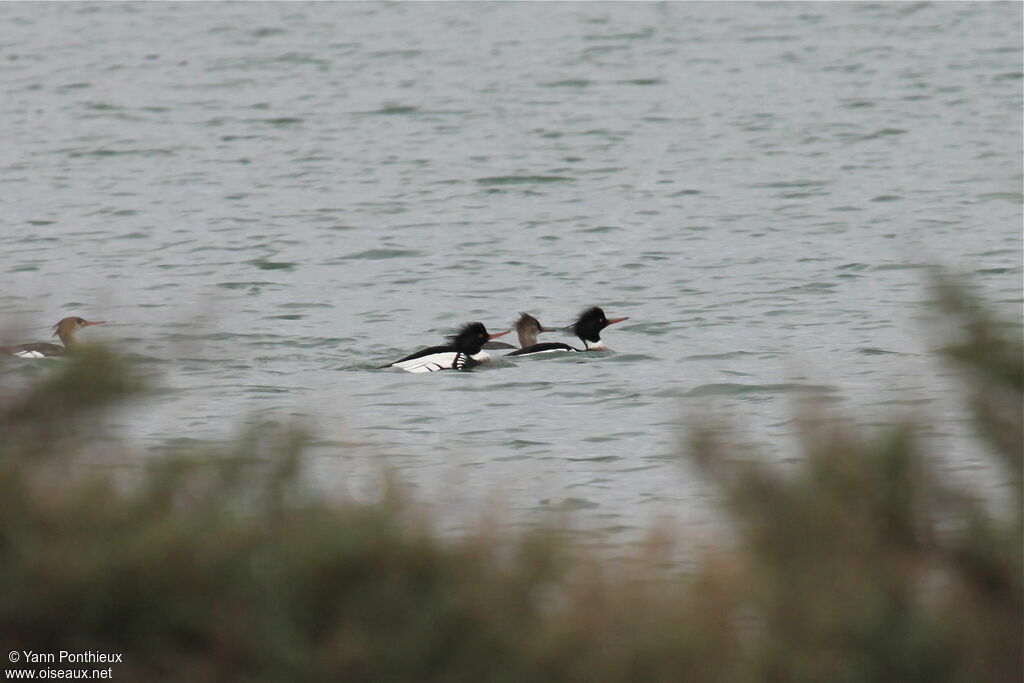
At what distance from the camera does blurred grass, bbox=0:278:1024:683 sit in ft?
13.1

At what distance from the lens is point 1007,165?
892 inches

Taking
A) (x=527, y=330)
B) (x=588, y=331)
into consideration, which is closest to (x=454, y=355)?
(x=527, y=330)

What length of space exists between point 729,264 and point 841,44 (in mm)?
16501

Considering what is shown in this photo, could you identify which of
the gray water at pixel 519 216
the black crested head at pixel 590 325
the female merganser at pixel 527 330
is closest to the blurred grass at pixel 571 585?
the gray water at pixel 519 216

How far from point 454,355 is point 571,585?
9.59m

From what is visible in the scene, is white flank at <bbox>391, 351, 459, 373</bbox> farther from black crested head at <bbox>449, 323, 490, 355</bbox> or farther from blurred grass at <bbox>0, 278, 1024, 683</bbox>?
blurred grass at <bbox>0, 278, 1024, 683</bbox>

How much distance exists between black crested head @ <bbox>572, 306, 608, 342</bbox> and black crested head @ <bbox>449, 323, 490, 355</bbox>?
3.08 feet

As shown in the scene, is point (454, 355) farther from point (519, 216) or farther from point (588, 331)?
point (519, 216)

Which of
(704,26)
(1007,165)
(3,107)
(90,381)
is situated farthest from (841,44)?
(90,381)

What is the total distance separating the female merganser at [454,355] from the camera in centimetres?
1342

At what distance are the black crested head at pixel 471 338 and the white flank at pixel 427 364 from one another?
0.37m

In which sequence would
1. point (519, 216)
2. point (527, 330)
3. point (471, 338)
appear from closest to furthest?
point (471, 338) < point (527, 330) < point (519, 216)

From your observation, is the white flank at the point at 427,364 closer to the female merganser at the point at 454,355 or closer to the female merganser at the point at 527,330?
the female merganser at the point at 454,355

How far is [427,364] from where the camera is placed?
13.4 metres
